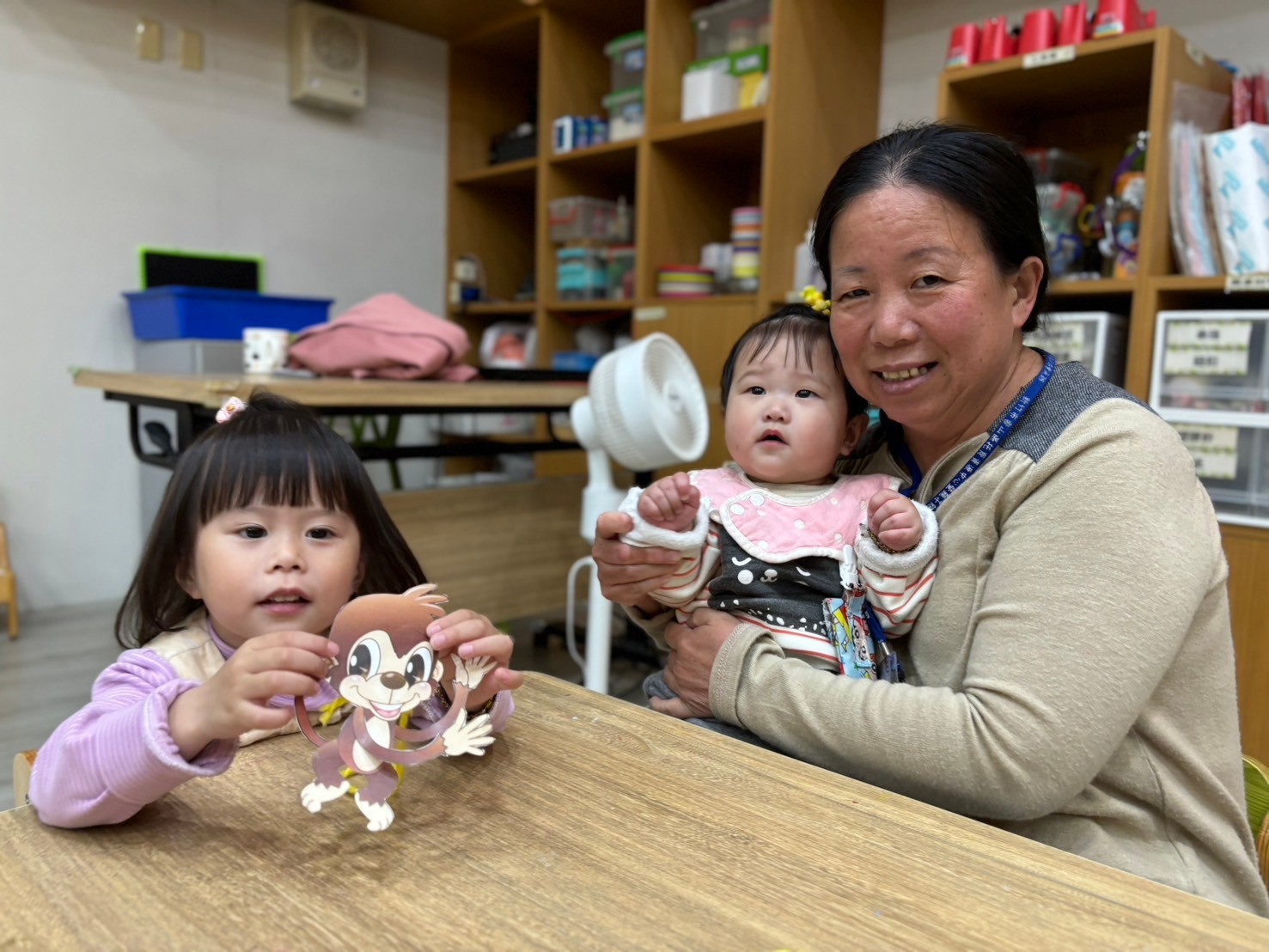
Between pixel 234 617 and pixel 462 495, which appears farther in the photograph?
pixel 462 495

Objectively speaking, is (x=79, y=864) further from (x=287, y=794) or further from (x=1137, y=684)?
(x=1137, y=684)

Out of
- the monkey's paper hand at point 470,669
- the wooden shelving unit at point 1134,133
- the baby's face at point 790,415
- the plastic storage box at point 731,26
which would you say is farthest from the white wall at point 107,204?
the monkey's paper hand at point 470,669

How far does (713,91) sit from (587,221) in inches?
32.0

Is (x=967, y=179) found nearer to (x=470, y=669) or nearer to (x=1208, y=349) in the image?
(x=470, y=669)

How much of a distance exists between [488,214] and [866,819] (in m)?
4.43

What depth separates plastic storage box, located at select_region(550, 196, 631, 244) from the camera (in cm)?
383

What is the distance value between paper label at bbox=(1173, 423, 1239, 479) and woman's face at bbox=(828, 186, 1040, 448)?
138 cm

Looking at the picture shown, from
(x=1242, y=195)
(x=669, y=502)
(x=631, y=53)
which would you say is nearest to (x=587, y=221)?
(x=631, y=53)

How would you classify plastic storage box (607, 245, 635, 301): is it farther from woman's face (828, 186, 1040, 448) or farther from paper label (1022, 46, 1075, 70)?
woman's face (828, 186, 1040, 448)

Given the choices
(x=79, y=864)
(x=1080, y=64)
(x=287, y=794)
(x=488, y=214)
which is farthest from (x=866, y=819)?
(x=488, y=214)

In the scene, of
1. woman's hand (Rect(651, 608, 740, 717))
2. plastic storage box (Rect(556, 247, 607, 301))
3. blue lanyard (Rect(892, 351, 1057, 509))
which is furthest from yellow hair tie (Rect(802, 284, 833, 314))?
plastic storage box (Rect(556, 247, 607, 301))

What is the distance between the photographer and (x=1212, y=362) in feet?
6.97

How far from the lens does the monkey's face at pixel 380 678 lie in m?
0.69

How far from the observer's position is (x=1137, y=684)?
2.67 ft
